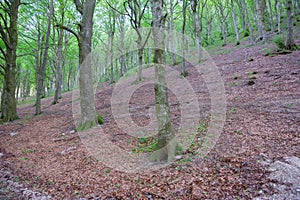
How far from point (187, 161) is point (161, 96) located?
169 cm

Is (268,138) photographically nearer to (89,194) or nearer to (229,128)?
(229,128)

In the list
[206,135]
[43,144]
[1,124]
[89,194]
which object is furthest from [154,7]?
[1,124]

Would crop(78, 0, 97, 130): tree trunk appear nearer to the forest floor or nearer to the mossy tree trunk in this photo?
the mossy tree trunk

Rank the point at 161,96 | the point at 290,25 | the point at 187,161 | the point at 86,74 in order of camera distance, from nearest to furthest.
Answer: the point at 187,161
the point at 161,96
the point at 86,74
the point at 290,25

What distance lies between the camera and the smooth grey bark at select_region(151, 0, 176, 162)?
478 cm

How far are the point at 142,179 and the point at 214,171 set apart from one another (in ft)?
5.10

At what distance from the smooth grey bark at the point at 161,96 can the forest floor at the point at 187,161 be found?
1.47ft

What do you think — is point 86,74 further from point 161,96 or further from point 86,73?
point 161,96

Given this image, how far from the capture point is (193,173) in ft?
13.2

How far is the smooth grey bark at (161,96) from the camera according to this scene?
15.7 feet

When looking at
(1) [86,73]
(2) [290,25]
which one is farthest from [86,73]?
(2) [290,25]

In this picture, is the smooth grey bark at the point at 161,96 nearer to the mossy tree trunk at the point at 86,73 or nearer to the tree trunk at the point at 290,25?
the mossy tree trunk at the point at 86,73

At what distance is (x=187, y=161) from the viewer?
4566 millimetres

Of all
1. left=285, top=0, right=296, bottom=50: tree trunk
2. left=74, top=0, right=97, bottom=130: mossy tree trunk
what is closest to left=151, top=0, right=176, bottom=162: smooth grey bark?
left=74, top=0, right=97, bottom=130: mossy tree trunk
